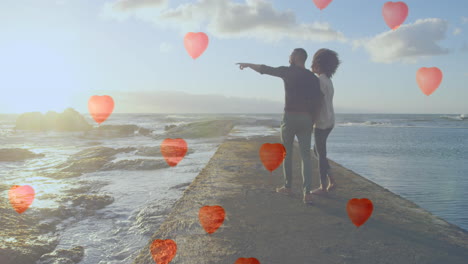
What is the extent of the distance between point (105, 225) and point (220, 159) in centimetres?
361

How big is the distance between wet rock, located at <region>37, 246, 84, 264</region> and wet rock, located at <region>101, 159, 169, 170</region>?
453 centimetres

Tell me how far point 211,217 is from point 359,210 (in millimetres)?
1550

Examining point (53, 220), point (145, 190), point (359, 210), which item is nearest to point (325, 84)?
point (359, 210)

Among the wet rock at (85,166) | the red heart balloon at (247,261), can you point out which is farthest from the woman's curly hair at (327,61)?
the wet rock at (85,166)

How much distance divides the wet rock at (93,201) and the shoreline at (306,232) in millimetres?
1276

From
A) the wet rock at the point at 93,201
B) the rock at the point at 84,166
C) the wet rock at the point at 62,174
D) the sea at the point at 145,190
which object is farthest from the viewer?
the rock at the point at 84,166

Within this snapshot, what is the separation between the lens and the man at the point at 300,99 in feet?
12.0

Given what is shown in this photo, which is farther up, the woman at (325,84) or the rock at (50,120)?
the woman at (325,84)

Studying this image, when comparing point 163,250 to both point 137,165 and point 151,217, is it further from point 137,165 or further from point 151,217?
point 137,165

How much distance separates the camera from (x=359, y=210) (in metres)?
3.37

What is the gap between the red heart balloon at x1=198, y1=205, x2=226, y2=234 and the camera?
290cm

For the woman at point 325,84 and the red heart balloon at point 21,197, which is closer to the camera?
the woman at point 325,84

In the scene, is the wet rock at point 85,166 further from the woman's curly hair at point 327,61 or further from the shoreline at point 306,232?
the woman's curly hair at point 327,61

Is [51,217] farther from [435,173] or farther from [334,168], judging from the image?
→ [435,173]
